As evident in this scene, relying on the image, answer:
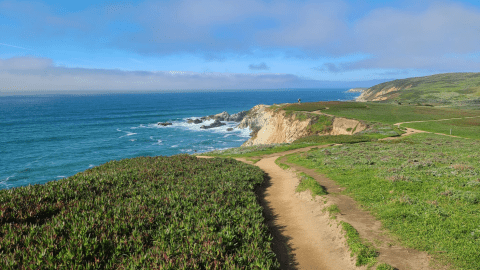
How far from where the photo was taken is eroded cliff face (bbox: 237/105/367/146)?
5525 cm

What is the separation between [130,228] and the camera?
870 cm

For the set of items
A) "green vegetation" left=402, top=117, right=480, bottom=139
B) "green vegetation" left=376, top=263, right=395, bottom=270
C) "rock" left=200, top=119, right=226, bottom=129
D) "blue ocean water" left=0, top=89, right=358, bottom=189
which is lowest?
"blue ocean water" left=0, top=89, right=358, bottom=189

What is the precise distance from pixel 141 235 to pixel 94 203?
3.81 metres

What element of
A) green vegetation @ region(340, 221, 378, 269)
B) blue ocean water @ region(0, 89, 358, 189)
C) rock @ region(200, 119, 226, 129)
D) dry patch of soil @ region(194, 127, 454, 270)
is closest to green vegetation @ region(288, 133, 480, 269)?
dry patch of soil @ region(194, 127, 454, 270)

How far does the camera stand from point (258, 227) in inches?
376

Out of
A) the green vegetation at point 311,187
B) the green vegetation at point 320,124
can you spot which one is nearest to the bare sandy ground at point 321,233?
the green vegetation at point 311,187

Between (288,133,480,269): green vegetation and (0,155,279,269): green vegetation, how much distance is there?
6186 mm

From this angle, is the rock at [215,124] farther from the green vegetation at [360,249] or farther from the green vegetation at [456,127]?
the green vegetation at [360,249]

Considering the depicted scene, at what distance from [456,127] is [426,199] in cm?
4997

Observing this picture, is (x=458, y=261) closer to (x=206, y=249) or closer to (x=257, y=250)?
(x=257, y=250)

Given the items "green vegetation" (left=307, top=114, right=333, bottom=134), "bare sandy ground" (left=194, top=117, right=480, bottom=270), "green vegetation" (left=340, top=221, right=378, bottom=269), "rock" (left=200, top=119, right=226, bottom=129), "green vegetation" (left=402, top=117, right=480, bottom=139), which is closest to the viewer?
"green vegetation" (left=340, top=221, right=378, bottom=269)

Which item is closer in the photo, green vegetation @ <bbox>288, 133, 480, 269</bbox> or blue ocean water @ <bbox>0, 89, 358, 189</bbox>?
green vegetation @ <bbox>288, 133, 480, 269</bbox>

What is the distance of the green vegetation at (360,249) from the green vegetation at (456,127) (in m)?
46.7

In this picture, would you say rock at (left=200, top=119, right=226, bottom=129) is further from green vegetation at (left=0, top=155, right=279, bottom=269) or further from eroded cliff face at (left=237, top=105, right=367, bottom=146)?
green vegetation at (left=0, top=155, right=279, bottom=269)
